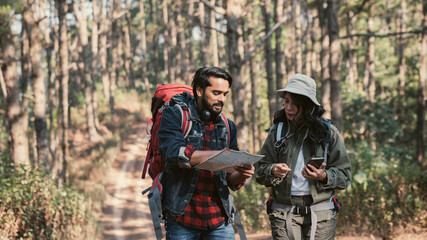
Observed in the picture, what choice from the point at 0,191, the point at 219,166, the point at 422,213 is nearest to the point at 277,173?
the point at 219,166

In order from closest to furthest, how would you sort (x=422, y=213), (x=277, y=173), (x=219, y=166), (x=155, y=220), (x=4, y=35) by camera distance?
1. (x=219, y=166)
2. (x=155, y=220)
3. (x=277, y=173)
4. (x=422, y=213)
5. (x=4, y=35)

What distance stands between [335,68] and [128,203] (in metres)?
8.86

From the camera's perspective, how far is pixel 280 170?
2951 millimetres

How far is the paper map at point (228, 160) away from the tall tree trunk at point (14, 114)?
7333 millimetres

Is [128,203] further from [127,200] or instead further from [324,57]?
[324,57]

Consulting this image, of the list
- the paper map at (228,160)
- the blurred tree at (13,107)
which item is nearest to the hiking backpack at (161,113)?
the paper map at (228,160)

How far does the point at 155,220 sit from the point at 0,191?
455 centimetres

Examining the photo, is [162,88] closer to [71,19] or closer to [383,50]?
[71,19]

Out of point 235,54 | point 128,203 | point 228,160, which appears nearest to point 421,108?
point 235,54

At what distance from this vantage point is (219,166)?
2.57 metres

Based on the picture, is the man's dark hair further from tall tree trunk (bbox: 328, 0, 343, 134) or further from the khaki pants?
tall tree trunk (bbox: 328, 0, 343, 134)

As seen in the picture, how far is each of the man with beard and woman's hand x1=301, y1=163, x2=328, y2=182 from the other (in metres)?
0.43

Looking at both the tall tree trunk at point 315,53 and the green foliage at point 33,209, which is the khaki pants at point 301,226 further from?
the tall tree trunk at point 315,53

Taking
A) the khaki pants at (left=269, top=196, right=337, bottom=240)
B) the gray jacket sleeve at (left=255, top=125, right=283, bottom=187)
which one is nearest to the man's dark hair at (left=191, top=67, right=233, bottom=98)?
the gray jacket sleeve at (left=255, top=125, right=283, bottom=187)
